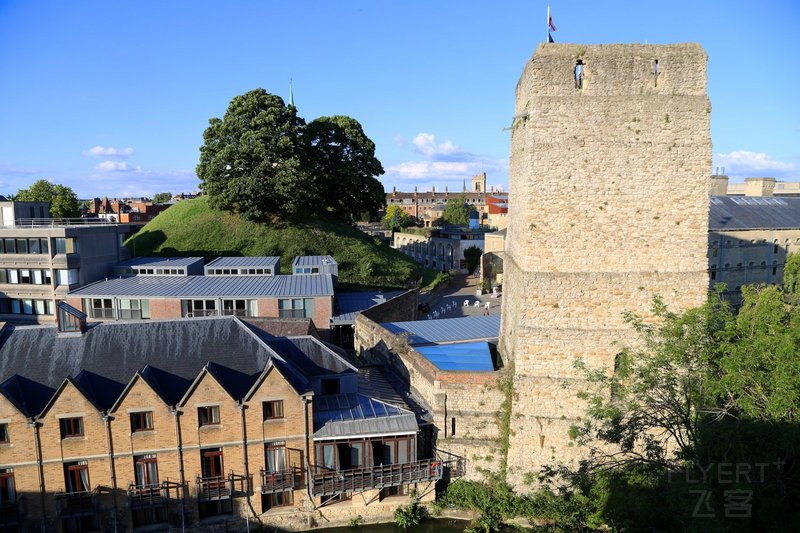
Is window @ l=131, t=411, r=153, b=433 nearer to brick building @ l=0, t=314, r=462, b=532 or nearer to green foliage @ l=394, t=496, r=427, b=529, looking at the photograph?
brick building @ l=0, t=314, r=462, b=532

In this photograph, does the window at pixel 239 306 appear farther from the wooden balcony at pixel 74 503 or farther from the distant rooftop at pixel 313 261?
the wooden balcony at pixel 74 503

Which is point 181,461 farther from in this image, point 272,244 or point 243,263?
point 272,244

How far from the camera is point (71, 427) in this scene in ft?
65.8

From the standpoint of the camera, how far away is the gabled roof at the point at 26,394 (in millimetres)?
19578

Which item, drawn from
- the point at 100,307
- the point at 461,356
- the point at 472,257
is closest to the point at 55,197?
the point at 100,307

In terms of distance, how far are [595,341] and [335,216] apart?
47.2m

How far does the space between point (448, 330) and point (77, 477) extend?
18943 millimetres

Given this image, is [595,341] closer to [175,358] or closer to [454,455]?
[454,455]

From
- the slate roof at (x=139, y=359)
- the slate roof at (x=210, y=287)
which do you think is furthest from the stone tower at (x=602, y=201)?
the slate roof at (x=210, y=287)

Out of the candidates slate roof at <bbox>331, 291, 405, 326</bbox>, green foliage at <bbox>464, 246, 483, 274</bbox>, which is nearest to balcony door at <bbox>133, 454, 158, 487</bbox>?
slate roof at <bbox>331, 291, 405, 326</bbox>

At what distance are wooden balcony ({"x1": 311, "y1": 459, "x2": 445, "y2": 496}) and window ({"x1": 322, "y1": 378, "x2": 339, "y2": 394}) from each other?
11.6 ft

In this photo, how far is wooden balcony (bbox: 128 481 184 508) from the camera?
2044 cm

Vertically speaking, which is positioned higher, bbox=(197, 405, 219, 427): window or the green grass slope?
the green grass slope

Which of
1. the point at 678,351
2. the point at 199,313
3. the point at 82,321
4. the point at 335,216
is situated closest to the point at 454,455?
the point at 678,351
